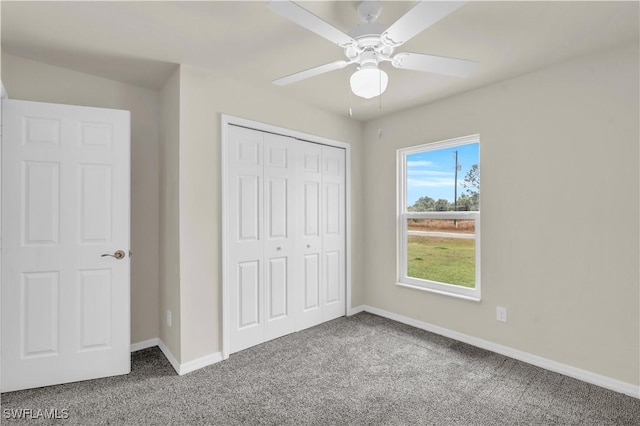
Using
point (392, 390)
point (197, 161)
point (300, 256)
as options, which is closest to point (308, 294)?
point (300, 256)

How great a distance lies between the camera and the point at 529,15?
6.03 feet

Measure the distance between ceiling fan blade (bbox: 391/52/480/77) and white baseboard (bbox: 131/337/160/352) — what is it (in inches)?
118

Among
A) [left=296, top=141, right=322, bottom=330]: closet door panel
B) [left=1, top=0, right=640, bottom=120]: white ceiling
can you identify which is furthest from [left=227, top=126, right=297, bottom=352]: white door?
[left=1, top=0, right=640, bottom=120]: white ceiling

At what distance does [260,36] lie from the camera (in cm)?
208

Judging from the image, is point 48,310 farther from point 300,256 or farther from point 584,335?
point 584,335

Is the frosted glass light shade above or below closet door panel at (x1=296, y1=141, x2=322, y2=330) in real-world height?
above

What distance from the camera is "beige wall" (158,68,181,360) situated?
2525 mm

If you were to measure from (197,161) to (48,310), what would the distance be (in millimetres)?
1453

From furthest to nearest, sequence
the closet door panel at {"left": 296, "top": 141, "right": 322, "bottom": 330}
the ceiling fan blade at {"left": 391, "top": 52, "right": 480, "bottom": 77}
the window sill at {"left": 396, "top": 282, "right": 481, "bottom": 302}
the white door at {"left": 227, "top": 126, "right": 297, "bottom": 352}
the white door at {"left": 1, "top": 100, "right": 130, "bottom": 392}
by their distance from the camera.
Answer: the closet door panel at {"left": 296, "top": 141, "right": 322, "bottom": 330}
the window sill at {"left": 396, "top": 282, "right": 481, "bottom": 302}
the white door at {"left": 227, "top": 126, "right": 297, "bottom": 352}
the white door at {"left": 1, "top": 100, "right": 130, "bottom": 392}
the ceiling fan blade at {"left": 391, "top": 52, "right": 480, "bottom": 77}

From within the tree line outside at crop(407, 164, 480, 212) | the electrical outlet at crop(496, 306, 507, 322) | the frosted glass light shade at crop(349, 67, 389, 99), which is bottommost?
the electrical outlet at crop(496, 306, 507, 322)

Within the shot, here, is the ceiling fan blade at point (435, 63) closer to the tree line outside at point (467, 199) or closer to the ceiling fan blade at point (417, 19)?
the ceiling fan blade at point (417, 19)

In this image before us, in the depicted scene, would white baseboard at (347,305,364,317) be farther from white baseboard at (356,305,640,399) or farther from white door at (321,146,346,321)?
white baseboard at (356,305,640,399)

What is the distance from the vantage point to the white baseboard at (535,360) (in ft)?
7.16

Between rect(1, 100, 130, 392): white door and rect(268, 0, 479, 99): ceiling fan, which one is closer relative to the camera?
rect(268, 0, 479, 99): ceiling fan
